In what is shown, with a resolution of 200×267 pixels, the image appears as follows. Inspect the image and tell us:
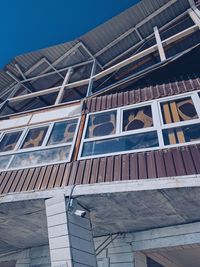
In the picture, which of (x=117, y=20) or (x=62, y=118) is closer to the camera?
(x=62, y=118)

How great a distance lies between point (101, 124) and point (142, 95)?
1391 mm

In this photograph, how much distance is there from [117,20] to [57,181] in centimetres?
740

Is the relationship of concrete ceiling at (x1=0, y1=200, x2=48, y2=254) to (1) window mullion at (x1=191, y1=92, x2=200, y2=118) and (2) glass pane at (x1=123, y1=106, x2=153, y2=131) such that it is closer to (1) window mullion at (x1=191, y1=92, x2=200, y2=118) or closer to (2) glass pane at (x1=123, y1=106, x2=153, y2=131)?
(2) glass pane at (x1=123, y1=106, x2=153, y2=131)

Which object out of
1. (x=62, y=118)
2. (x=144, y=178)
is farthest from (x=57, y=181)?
(x=62, y=118)

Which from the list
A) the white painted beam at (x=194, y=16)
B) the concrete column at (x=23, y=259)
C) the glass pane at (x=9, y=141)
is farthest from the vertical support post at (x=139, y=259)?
the white painted beam at (x=194, y=16)

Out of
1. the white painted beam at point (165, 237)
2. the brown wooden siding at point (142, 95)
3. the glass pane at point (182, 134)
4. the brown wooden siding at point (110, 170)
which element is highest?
the brown wooden siding at point (142, 95)

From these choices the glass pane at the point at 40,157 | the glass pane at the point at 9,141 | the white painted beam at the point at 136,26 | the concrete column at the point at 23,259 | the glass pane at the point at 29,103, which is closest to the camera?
the glass pane at the point at 40,157

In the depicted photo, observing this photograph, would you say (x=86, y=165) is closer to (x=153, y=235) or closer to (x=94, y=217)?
(x=94, y=217)

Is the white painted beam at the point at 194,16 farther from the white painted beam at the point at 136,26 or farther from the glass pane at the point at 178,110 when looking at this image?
the glass pane at the point at 178,110

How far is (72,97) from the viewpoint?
11.7 metres

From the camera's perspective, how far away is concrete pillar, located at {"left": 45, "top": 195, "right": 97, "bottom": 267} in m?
4.77

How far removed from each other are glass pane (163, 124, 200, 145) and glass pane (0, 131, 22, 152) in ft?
14.2

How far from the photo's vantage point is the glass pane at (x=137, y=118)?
6320 millimetres

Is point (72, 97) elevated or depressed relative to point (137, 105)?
elevated
